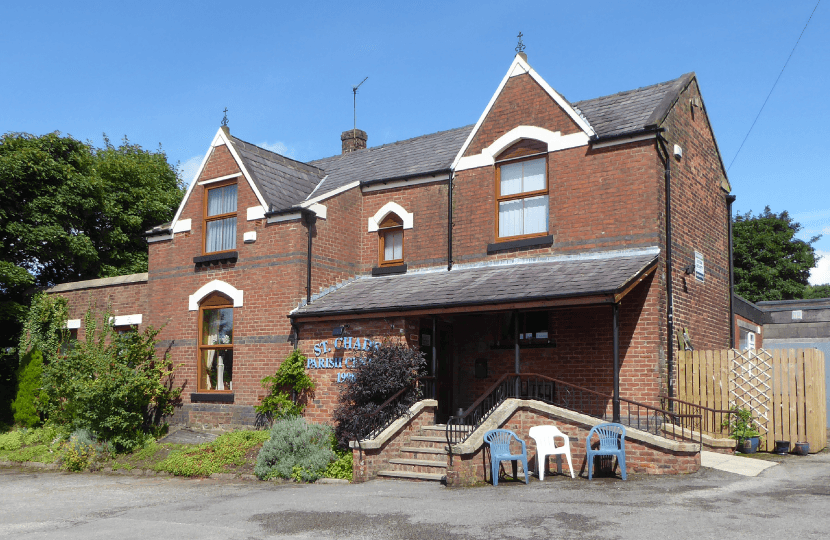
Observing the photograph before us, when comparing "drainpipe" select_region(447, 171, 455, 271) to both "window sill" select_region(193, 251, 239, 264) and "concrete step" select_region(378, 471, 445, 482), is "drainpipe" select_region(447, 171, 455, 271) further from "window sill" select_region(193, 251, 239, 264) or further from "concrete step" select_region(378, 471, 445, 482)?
"concrete step" select_region(378, 471, 445, 482)

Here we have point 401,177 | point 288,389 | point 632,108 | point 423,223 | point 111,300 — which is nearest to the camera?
point 632,108

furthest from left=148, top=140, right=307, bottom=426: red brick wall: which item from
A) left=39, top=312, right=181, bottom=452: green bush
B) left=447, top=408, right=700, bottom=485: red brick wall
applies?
left=447, top=408, right=700, bottom=485: red brick wall

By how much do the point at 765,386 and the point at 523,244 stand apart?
5.16m

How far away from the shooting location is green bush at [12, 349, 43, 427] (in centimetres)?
1923

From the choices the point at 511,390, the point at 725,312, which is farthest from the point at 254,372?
the point at 725,312

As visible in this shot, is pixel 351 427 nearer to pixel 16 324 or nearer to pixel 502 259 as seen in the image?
pixel 502 259

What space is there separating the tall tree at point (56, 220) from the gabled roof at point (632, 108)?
15.3 metres

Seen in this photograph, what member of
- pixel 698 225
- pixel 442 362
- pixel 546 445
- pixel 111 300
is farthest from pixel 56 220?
pixel 698 225

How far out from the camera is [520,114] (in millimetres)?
15148

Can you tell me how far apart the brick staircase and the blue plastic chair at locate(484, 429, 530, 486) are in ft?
2.92

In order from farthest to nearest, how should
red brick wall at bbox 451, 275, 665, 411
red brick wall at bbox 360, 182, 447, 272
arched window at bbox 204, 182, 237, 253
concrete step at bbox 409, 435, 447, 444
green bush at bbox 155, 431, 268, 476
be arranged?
arched window at bbox 204, 182, 237, 253, red brick wall at bbox 360, 182, 447, 272, green bush at bbox 155, 431, 268, 476, red brick wall at bbox 451, 275, 665, 411, concrete step at bbox 409, 435, 447, 444

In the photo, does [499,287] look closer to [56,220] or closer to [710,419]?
[710,419]

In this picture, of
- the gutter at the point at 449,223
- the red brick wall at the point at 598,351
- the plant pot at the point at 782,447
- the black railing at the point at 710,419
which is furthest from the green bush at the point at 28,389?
the plant pot at the point at 782,447

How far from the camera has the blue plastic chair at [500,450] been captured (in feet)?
35.1
